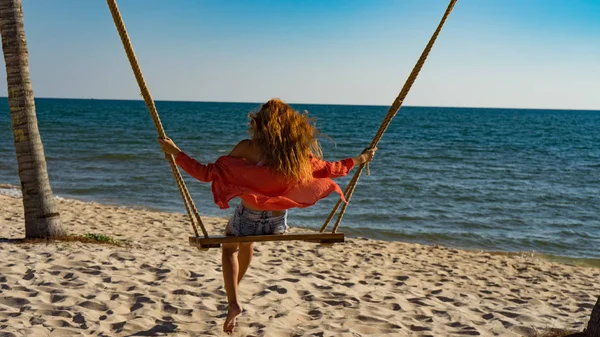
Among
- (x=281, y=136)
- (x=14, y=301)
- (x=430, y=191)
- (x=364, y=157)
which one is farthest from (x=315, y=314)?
(x=430, y=191)

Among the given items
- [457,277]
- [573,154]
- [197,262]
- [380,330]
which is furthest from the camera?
[573,154]

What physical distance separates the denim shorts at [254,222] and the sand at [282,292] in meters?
0.90

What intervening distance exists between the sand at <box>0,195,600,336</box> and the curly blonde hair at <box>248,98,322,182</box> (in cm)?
130

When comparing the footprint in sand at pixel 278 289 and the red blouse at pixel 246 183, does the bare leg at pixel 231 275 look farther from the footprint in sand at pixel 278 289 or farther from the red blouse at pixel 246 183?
the footprint in sand at pixel 278 289

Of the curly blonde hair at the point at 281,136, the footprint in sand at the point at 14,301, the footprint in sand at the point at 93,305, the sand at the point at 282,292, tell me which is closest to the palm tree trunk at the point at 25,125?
the sand at the point at 282,292

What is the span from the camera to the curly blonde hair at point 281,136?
325 cm

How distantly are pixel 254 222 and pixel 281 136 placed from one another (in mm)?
523

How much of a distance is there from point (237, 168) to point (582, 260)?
24.3 feet

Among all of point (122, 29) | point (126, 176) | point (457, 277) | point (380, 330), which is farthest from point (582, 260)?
point (126, 176)

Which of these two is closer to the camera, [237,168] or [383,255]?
[237,168]

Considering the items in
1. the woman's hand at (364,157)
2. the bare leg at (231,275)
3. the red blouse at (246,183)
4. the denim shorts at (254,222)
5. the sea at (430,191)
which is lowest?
the sea at (430,191)

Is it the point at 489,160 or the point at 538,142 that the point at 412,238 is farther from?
the point at 538,142

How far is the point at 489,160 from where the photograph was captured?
23.7 meters

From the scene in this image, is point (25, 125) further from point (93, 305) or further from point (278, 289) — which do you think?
point (278, 289)
